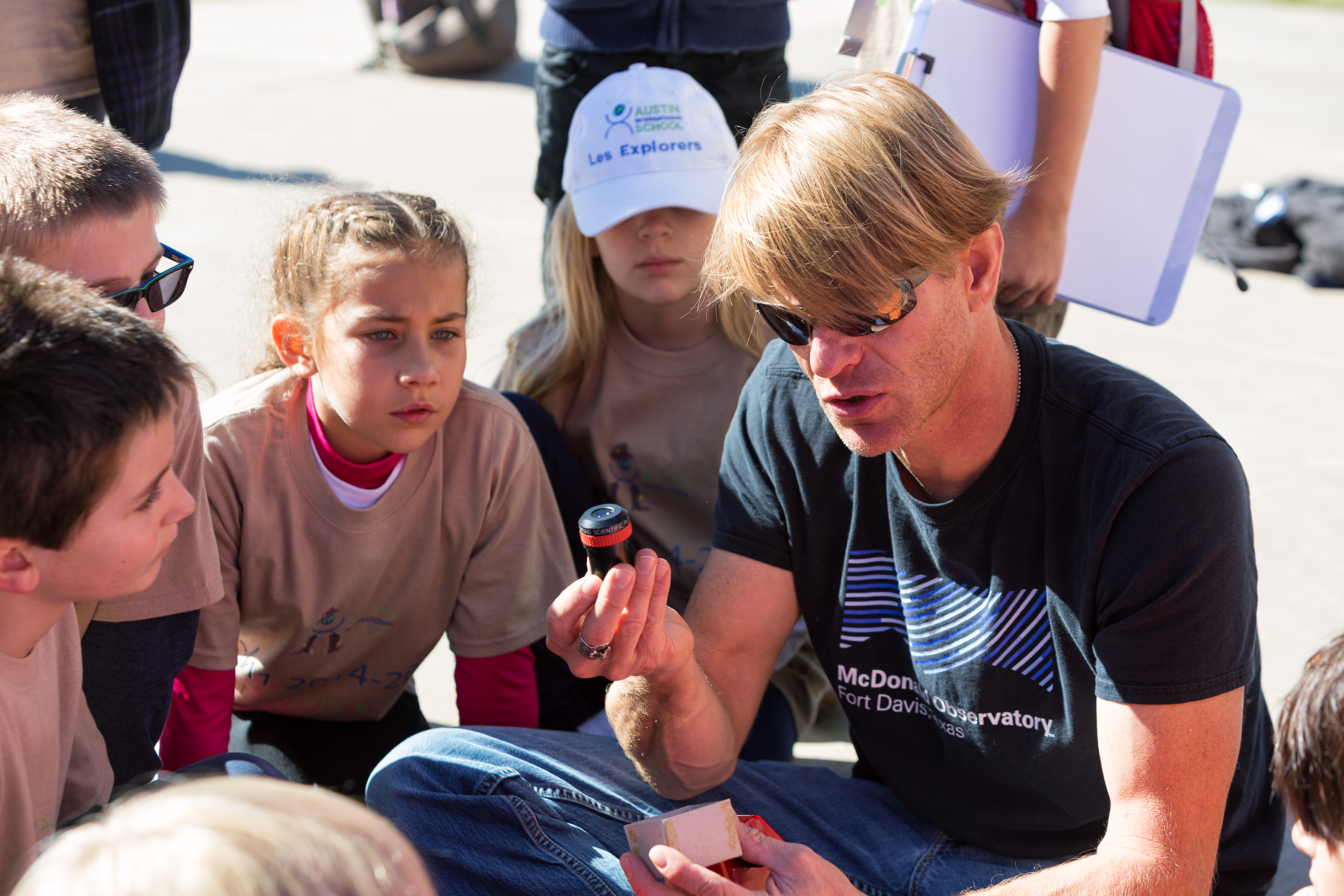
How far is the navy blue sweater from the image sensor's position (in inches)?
117

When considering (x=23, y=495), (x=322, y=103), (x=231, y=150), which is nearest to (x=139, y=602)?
(x=23, y=495)

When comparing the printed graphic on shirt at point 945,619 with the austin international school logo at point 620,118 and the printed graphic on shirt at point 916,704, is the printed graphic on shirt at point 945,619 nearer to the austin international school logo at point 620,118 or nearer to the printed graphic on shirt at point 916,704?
the printed graphic on shirt at point 916,704

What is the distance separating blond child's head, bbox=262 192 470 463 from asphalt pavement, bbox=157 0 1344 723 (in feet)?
0.58

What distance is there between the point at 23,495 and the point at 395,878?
65cm

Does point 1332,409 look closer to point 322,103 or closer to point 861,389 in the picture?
point 861,389

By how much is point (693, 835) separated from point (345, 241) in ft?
4.04

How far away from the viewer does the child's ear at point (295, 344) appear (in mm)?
2279

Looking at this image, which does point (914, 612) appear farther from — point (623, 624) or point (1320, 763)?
point (1320, 763)

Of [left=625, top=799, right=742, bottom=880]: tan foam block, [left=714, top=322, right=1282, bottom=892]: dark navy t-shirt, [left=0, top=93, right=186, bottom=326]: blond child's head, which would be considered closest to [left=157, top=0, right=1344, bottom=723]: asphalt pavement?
[left=0, top=93, right=186, bottom=326]: blond child's head

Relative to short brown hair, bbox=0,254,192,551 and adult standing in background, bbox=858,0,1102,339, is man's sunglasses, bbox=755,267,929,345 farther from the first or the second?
short brown hair, bbox=0,254,192,551

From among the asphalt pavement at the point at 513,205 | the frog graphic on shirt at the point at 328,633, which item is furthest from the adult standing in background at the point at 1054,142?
the frog graphic on shirt at the point at 328,633

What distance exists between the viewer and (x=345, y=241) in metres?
2.24

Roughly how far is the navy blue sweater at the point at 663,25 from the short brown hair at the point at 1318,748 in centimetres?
211

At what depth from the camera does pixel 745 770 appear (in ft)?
Result: 6.67
